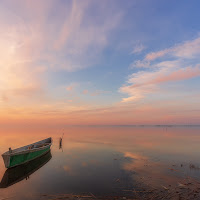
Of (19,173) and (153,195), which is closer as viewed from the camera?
(153,195)

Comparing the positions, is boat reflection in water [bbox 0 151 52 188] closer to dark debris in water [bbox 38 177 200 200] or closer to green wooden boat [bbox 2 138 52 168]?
green wooden boat [bbox 2 138 52 168]

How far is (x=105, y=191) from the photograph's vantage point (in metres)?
11.9

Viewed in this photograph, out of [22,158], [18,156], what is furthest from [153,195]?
[22,158]

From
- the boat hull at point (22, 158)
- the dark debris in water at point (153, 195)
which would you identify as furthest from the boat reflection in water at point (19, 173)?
the dark debris in water at point (153, 195)

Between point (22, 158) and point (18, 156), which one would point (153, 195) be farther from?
point (22, 158)

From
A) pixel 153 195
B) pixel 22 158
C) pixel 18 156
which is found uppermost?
pixel 18 156

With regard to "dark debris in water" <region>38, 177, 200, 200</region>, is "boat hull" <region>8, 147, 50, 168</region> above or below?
above

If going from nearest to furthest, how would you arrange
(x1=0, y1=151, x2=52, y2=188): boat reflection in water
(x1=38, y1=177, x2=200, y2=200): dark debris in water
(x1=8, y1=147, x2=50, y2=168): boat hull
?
(x1=38, y1=177, x2=200, y2=200): dark debris in water
(x1=0, y1=151, x2=52, y2=188): boat reflection in water
(x1=8, y1=147, x2=50, y2=168): boat hull

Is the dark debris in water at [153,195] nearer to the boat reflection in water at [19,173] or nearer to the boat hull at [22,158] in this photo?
the boat reflection in water at [19,173]

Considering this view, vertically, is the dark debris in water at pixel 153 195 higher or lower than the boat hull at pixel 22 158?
lower

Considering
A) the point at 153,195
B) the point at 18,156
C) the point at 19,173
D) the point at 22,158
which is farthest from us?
the point at 22,158

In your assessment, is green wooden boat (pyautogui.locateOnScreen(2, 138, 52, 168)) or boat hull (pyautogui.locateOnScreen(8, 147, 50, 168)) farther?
boat hull (pyautogui.locateOnScreen(8, 147, 50, 168))

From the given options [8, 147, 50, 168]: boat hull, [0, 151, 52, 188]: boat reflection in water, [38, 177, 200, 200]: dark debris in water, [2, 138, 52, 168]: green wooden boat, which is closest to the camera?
[38, 177, 200, 200]: dark debris in water

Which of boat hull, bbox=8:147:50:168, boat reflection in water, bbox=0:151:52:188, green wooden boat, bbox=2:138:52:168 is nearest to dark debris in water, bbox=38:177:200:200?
boat reflection in water, bbox=0:151:52:188
